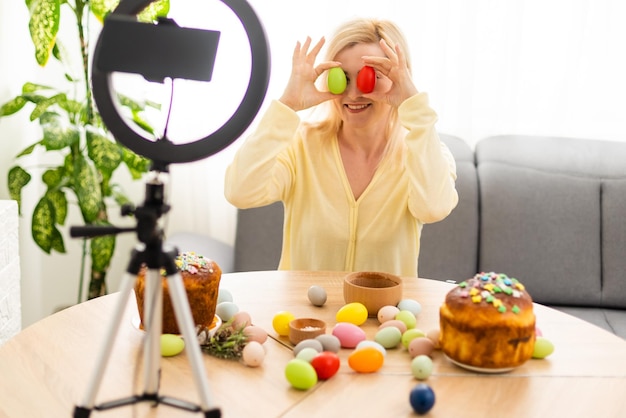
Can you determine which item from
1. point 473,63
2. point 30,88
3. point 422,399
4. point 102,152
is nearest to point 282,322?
point 422,399

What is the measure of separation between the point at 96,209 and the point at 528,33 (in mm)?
1565

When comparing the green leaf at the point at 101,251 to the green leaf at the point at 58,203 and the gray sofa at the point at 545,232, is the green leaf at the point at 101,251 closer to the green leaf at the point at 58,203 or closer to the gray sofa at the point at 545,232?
the green leaf at the point at 58,203

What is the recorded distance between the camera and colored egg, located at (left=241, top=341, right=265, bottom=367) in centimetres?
108

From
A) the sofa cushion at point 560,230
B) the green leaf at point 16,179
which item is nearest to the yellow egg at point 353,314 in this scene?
the sofa cushion at point 560,230

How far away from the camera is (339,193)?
1809 mm

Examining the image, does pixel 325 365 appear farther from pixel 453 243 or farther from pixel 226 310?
pixel 453 243

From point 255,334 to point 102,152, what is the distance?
1298mm

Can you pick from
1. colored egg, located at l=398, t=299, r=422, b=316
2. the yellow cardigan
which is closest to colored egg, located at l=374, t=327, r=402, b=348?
colored egg, located at l=398, t=299, r=422, b=316

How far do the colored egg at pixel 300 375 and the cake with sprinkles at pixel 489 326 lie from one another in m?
0.22

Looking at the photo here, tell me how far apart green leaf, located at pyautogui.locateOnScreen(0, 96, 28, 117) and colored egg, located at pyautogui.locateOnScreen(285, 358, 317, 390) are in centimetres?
159

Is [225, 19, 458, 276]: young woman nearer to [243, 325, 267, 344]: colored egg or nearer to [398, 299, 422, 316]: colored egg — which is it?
[398, 299, 422, 316]: colored egg

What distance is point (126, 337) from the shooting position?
1.18m

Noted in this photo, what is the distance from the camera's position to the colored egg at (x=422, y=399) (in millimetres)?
958

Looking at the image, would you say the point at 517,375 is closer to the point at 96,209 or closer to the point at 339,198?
the point at 339,198
